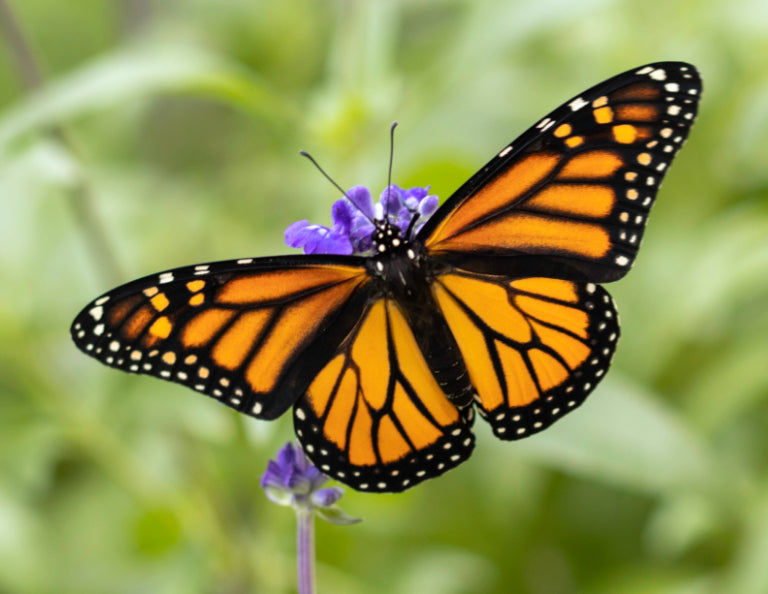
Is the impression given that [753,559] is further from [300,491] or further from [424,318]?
[300,491]

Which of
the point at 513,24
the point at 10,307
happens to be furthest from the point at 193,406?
the point at 513,24

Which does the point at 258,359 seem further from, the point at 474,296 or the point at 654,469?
the point at 654,469

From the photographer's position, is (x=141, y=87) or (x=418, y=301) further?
(x=141, y=87)

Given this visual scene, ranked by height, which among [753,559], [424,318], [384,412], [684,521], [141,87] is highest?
[141,87]

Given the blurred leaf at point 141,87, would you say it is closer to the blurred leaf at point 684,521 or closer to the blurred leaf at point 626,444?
the blurred leaf at point 626,444

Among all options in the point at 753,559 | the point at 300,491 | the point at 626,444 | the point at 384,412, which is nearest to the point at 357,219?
the point at 384,412

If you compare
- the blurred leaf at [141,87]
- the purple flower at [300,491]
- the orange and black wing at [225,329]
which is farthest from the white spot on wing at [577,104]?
the blurred leaf at [141,87]

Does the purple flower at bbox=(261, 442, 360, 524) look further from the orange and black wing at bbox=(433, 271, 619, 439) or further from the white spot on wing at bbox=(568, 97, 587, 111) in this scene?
the white spot on wing at bbox=(568, 97, 587, 111)

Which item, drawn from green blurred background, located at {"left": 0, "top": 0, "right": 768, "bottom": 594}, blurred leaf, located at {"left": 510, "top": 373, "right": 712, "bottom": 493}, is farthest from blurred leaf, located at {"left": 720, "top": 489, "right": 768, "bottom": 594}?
blurred leaf, located at {"left": 510, "top": 373, "right": 712, "bottom": 493}
